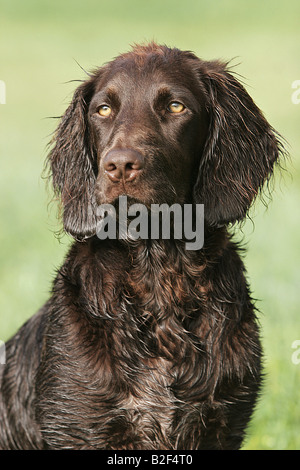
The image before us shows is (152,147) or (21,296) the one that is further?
(21,296)

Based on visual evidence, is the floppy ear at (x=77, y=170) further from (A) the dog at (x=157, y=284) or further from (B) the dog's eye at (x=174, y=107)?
(B) the dog's eye at (x=174, y=107)

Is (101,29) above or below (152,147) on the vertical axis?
above

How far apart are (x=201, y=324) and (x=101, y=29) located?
1059 inches

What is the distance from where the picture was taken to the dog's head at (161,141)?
4094mm

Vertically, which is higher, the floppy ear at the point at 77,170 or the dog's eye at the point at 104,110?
the dog's eye at the point at 104,110

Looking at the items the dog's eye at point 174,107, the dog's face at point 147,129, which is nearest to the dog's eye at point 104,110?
the dog's face at point 147,129

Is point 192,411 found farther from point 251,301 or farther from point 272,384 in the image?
point 272,384

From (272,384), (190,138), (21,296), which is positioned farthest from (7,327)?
(190,138)

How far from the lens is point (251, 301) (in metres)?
4.65

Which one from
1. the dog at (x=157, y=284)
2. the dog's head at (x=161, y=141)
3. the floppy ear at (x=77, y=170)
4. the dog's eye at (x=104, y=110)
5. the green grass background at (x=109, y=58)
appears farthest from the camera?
the green grass background at (x=109, y=58)

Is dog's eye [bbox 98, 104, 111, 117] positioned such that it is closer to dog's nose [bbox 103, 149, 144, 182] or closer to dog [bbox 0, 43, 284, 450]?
dog [bbox 0, 43, 284, 450]

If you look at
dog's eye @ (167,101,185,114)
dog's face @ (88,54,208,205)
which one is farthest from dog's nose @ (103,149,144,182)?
dog's eye @ (167,101,185,114)

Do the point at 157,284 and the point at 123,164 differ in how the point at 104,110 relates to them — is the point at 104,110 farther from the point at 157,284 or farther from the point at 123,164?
the point at 157,284

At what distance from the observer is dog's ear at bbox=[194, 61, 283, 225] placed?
176 inches
